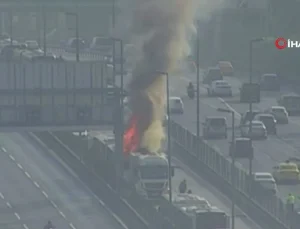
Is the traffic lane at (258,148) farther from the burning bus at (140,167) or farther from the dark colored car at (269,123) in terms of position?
the burning bus at (140,167)

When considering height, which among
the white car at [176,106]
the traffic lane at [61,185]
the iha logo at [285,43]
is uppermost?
the iha logo at [285,43]

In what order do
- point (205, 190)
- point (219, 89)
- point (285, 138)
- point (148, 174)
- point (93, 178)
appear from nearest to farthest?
point (148, 174) → point (205, 190) → point (93, 178) → point (285, 138) → point (219, 89)

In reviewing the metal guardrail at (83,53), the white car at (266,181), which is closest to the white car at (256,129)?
the white car at (266,181)

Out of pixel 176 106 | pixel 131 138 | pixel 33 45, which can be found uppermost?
pixel 33 45

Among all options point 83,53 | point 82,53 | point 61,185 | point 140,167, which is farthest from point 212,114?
point 140,167

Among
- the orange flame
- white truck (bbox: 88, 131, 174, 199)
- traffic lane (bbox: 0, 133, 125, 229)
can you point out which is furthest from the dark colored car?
white truck (bbox: 88, 131, 174, 199)

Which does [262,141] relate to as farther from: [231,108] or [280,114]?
[231,108]

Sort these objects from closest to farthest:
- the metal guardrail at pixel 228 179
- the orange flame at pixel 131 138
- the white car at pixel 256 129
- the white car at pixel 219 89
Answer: the metal guardrail at pixel 228 179, the orange flame at pixel 131 138, the white car at pixel 256 129, the white car at pixel 219 89
